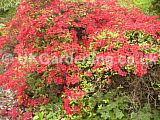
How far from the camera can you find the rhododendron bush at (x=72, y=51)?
493 cm

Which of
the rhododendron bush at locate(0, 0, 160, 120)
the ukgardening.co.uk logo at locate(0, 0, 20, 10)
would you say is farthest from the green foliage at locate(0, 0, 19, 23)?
the rhododendron bush at locate(0, 0, 160, 120)

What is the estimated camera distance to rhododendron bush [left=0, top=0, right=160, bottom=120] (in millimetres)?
4926

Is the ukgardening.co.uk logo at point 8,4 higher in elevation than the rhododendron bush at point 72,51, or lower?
higher

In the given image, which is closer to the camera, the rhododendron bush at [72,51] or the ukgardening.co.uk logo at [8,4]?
the rhododendron bush at [72,51]

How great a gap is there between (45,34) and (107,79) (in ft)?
4.83

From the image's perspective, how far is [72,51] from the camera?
5.26 m

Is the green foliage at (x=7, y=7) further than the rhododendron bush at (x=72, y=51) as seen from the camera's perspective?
Yes

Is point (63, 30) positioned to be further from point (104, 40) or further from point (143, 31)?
point (143, 31)

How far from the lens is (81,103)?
515 cm


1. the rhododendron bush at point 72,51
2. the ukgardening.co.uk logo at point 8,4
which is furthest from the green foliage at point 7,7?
the rhododendron bush at point 72,51

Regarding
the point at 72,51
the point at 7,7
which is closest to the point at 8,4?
the point at 7,7

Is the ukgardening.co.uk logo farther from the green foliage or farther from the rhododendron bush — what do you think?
the rhododendron bush

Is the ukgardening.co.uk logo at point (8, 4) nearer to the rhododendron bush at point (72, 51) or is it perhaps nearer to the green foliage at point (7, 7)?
the green foliage at point (7, 7)

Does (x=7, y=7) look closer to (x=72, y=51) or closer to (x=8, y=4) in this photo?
(x=8, y=4)
